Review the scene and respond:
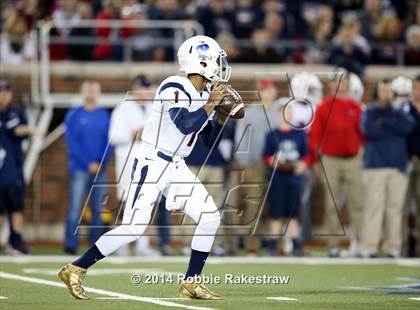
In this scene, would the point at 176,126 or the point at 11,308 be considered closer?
the point at 11,308

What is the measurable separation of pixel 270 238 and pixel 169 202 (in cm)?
550

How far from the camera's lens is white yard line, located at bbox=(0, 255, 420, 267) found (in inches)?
504

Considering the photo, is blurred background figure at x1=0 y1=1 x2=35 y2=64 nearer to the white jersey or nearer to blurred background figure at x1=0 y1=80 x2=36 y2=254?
blurred background figure at x1=0 y1=80 x2=36 y2=254

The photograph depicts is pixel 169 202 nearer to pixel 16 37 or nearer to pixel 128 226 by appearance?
pixel 128 226

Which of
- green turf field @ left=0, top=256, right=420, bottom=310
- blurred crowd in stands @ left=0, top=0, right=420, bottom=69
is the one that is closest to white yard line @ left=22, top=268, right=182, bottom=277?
green turf field @ left=0, top=256, right=420, bottom=310

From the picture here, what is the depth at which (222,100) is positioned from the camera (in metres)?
8.59

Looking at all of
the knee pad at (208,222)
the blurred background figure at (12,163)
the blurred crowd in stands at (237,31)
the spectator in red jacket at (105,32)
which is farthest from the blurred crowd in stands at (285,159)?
the knee pad at (208,222)

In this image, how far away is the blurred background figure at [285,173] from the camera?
46.2ft

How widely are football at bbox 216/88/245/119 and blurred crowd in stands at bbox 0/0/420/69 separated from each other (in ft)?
21.8

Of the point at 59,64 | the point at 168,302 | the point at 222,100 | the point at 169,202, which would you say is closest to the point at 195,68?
the point at 222,100

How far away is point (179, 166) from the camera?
884 cm

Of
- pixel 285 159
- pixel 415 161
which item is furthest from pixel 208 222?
pixel 415 161

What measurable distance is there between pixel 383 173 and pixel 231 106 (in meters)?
5.61

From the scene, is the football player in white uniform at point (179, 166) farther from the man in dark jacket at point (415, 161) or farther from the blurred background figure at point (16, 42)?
the blurred background figure at point (16, 42)
